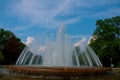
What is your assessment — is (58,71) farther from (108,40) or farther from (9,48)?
(9,48)

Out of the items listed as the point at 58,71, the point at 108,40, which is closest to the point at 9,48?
the point at 108,40

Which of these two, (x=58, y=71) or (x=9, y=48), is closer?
(x=58, y=71)

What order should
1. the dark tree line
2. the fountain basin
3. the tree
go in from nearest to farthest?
the fountain basin → the tree → the dark tree line

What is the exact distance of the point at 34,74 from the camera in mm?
24125

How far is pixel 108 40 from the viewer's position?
57.9 m

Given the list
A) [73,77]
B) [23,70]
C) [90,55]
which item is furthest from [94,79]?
[90,55]

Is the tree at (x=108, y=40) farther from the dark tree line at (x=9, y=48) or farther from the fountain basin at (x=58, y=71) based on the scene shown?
the fountain basin at (x=58, y=71)

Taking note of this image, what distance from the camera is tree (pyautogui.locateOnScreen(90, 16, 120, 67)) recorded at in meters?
55.5

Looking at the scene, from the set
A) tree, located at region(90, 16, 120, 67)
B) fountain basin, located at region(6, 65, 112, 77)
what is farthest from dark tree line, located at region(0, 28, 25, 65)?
fountain basin, located at region(6, 65, 112, 77)

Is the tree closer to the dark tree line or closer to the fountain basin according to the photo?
the dark tree line

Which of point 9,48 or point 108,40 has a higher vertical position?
point 9,48

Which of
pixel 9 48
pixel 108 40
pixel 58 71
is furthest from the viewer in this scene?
pixel 9 48

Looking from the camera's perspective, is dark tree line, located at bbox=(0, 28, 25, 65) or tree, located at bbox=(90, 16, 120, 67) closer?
tree, located at bbox=(90, 16, 120, 67)

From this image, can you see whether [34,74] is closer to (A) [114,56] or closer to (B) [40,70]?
(B) [40,70]
